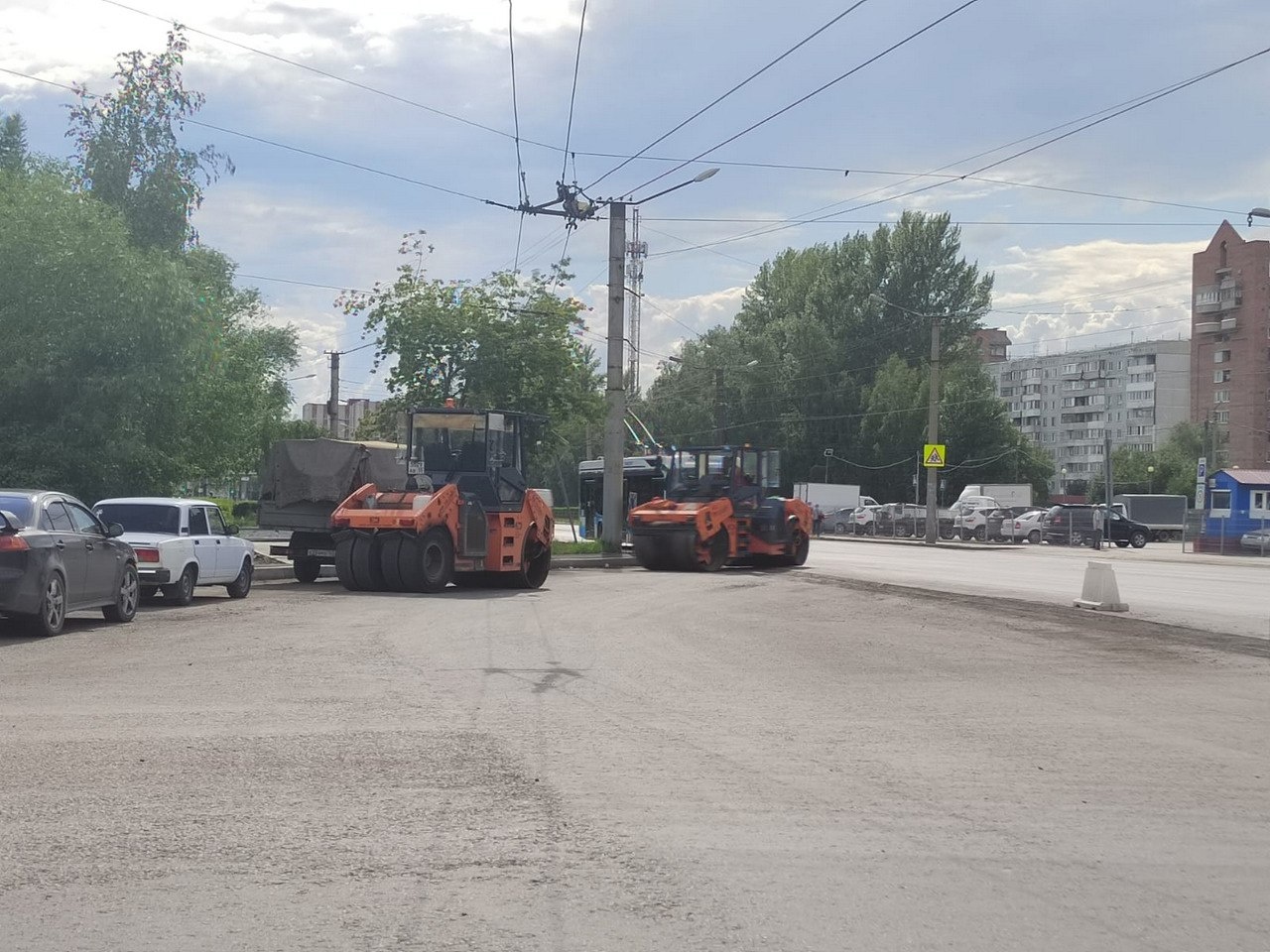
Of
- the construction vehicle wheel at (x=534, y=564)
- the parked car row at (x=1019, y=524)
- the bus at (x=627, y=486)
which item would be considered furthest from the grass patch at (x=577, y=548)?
the parked car row at (x=1019, y=524)

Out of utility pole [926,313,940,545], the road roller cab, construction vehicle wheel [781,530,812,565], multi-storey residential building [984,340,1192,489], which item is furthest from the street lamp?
multi-storey residential building [984,340,1192,489]

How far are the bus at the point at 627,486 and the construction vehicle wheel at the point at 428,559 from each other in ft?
68.0

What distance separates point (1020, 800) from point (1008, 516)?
5618 cm

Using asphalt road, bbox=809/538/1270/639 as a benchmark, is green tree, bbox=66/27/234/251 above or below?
above

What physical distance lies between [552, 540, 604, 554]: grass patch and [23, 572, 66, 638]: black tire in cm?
2014

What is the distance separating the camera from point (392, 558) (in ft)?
73.5

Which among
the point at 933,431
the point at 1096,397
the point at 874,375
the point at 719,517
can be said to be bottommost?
the point at 719,517

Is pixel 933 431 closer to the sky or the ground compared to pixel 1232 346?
closer to the ground

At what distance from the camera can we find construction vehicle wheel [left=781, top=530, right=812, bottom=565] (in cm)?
3419

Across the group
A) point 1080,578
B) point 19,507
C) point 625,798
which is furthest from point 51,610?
point 1080,578

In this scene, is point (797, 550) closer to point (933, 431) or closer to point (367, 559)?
point (367, 559)

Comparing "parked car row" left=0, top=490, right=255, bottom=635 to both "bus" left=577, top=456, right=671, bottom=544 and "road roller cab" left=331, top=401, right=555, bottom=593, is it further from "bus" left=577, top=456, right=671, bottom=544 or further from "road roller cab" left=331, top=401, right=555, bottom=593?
"bus" left=577, top=456, right=671, bottom=544

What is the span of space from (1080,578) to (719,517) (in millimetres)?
7975

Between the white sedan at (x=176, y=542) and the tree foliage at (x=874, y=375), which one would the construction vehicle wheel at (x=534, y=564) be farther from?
the tree foliage at (x=874, y=375)
